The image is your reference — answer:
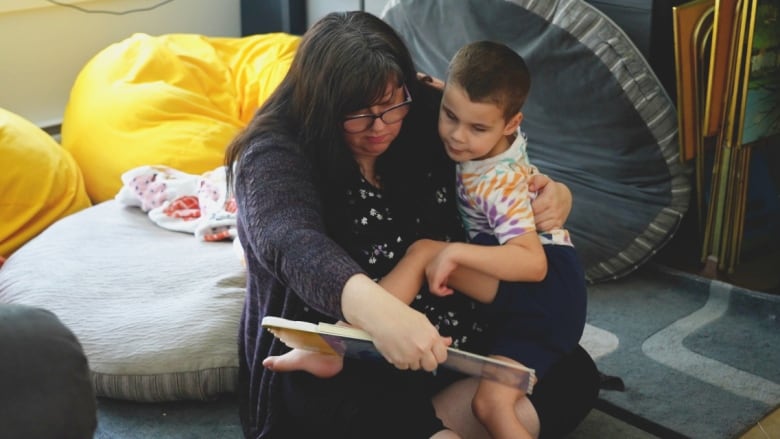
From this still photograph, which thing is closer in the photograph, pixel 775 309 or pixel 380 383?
pixel 380 383

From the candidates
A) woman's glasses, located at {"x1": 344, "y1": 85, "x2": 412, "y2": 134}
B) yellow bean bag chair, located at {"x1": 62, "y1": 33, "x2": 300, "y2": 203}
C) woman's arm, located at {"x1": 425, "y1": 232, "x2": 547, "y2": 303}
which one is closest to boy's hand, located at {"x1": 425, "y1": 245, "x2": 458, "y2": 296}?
woman's arm, located at {"x1": 425, "y1": 232, "x2": 547, "y2": 303}

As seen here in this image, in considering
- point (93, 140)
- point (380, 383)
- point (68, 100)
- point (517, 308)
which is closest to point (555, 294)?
point (517, 308)

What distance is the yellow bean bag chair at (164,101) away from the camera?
2855 millimetres

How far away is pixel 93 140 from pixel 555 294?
1.71 m

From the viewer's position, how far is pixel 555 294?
169cm

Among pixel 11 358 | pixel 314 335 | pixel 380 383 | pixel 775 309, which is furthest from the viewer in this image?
pixel 775 309

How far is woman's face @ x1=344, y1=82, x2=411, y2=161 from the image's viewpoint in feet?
4.98

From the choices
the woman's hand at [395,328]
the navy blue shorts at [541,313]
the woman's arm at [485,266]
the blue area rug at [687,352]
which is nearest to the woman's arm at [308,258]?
the woman's hand at [395,328]

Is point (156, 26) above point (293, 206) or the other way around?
the other way around

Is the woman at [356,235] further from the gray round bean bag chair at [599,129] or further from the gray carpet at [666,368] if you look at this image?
the gray round bean bag chair at [599,129]

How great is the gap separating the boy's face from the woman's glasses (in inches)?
4.2

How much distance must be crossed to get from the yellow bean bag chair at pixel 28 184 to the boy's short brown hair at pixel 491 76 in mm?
1437

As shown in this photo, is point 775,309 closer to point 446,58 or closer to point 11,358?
point 446,58

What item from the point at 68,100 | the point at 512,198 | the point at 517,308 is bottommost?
the point at 68,100
